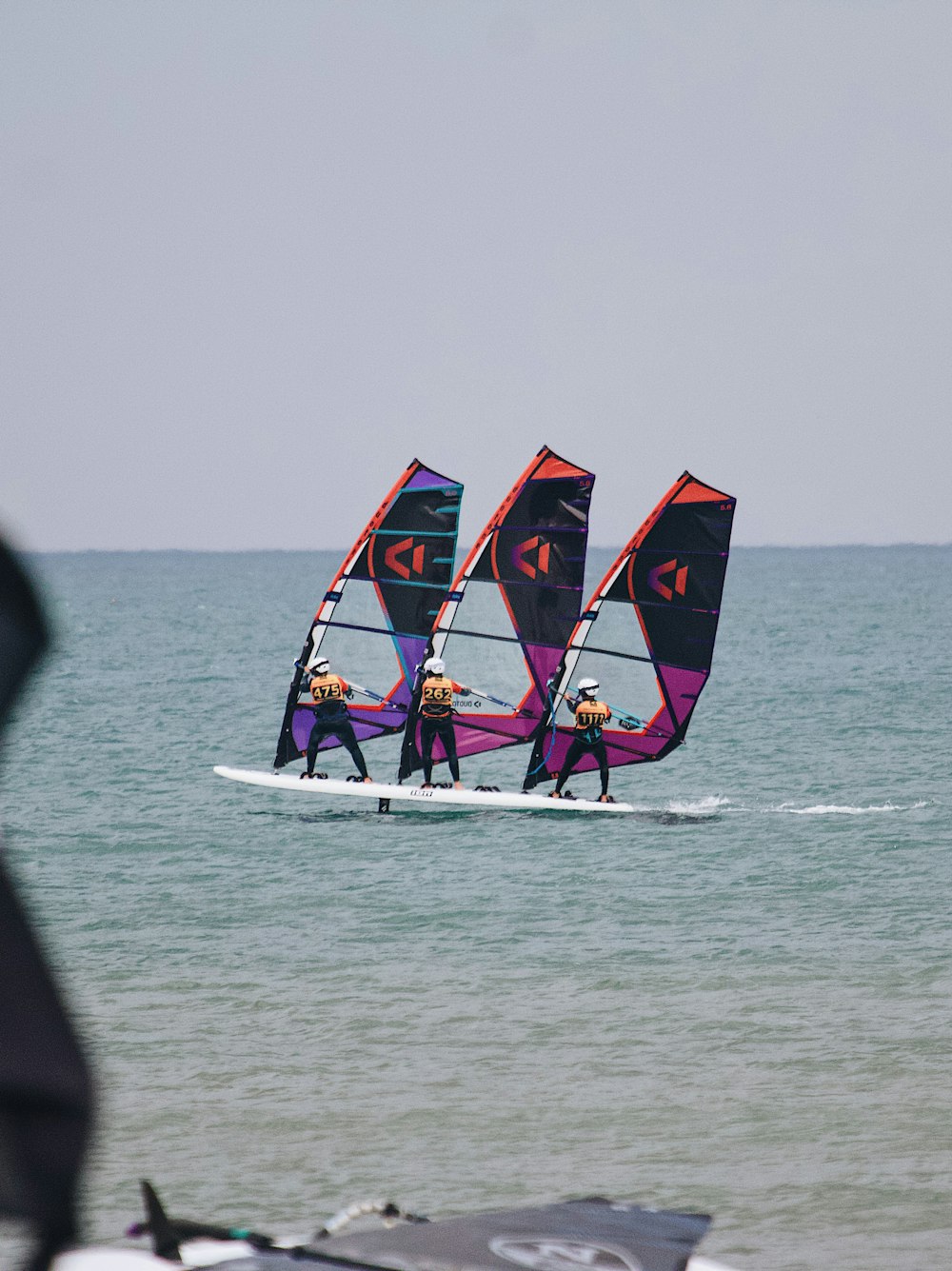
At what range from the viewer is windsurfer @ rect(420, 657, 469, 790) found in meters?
22.5

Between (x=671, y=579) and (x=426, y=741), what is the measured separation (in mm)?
4342

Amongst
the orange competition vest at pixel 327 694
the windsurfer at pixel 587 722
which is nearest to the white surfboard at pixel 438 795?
the windsurfer at pixel 587 722

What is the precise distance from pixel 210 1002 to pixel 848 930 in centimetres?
691

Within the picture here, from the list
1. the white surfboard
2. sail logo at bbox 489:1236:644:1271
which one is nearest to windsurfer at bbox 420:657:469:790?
the white surfboard

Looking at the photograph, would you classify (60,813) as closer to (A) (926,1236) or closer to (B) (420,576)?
(B) (420,576)

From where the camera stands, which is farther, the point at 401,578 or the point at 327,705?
the point at 401,578

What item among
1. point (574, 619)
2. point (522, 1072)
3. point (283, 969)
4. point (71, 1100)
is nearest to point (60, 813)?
point (574, 619)

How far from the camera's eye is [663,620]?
23.5 m

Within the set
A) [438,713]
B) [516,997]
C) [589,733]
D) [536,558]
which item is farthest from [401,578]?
[516,997]

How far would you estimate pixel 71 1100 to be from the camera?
1.49m

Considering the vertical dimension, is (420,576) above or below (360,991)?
above

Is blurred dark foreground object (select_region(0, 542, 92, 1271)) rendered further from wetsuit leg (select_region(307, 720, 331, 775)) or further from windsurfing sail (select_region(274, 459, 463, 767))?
windsurfing sail (select_region(274, 459, 463, 767))

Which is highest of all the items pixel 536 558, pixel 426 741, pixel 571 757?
pixel 536 558

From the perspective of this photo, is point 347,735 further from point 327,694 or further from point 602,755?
point 602,755
